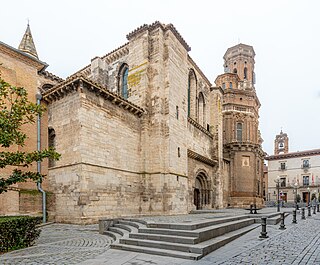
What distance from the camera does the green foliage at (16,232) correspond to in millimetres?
6734

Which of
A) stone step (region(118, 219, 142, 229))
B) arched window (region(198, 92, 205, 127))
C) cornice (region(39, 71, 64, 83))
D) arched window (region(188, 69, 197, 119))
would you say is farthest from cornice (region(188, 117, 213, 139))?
stone step (region(118, 219, 142, 229))

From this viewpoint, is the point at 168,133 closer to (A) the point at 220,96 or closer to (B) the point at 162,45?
(B) the point at 162,45

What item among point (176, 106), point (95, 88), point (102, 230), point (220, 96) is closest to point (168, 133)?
point (176, 106)

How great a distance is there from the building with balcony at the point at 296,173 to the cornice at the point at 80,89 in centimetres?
3903

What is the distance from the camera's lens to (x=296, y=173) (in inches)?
1941

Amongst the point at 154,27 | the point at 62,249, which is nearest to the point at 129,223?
the point at 62,249

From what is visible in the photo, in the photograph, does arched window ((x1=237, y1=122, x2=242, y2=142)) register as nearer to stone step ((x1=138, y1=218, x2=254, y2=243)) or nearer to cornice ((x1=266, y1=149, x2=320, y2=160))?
stone step ((x1=138, y1=218, x2=254, y2=243))

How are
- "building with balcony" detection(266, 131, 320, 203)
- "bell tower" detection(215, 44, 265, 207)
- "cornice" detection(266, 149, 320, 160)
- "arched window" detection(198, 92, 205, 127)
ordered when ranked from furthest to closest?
"cornice" detection(266, 149, 320, 160)
"building with balcony" detection(266, 131, 320, 203)
"bell tower" detection(215, 44, 265, 207)
"arched window" detection(198, 92, 205, 127)

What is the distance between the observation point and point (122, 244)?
7426mm

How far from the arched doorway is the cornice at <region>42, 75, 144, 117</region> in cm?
915

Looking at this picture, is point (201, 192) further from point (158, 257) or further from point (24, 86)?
point (158, 257)

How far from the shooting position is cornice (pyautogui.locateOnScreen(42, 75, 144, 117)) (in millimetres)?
13000

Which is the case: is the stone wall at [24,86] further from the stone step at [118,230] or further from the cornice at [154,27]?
the cornice at [154,27]

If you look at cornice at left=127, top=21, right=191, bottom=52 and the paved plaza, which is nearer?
the paved plaza
